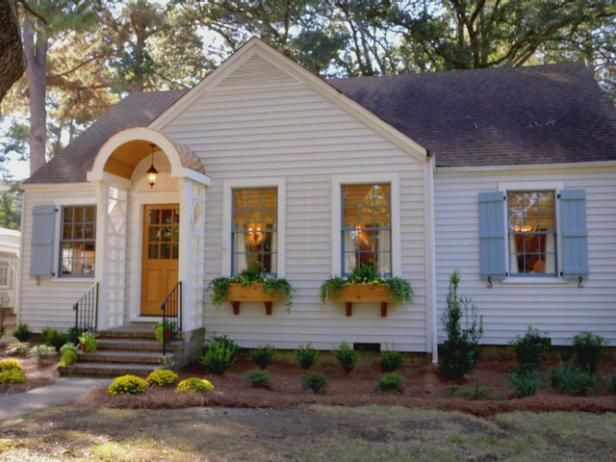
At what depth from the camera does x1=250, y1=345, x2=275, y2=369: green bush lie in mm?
8609

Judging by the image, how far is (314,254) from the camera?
9.23 m

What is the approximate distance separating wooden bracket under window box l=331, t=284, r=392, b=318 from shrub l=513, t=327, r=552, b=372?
217 cm

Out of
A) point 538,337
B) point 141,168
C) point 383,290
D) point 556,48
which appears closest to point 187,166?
point 141,168

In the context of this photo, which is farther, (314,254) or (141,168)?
(141,168)

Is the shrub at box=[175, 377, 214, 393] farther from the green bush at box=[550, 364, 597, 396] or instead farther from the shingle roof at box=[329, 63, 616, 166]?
the shingle roof at box=[329, 63, 616, 166]

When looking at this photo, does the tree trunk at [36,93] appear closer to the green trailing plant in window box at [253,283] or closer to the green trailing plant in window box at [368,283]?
the green trailing plant in window box at [253,283]

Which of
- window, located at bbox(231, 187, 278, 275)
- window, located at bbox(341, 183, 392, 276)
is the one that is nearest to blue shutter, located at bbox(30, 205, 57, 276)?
window, located at bbox(231, 187, 278, 275)

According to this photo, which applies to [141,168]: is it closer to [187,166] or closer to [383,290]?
[187,166]

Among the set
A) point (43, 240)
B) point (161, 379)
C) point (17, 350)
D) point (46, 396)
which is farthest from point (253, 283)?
point (43, 240)

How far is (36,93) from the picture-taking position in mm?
19484

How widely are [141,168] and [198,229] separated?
6.50ft

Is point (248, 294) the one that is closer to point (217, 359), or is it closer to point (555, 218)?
point (217, 359)

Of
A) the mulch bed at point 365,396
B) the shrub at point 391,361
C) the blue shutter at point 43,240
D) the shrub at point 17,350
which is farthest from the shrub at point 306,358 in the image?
the blue shutter at point 43,240

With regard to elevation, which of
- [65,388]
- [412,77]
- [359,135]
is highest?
[412,77]
